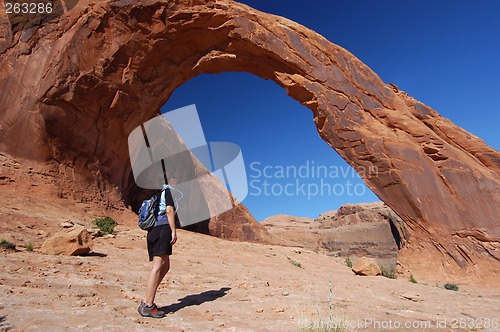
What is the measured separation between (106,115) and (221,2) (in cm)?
643

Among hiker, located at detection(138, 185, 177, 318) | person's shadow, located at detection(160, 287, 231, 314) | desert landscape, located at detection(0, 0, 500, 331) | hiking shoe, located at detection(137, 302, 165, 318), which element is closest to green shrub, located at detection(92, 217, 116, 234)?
desert landscape, located at detection(0, 0, 500, 331)

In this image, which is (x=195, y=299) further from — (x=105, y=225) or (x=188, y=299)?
(x=105, y=225)

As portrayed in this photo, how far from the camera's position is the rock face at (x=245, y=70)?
9.51 m

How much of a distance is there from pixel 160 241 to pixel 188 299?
1.03m

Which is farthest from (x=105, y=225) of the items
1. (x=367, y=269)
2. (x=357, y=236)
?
(x=357, y=236)

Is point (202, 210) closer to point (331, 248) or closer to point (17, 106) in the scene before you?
point (17, 106)

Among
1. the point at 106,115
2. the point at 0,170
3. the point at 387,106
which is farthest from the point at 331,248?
the point at 0,170

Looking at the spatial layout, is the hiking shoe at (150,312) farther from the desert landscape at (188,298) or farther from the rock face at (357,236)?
the rock face at (357,236)

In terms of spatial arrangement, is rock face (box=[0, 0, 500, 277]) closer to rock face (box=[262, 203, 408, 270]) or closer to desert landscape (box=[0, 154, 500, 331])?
desert landscape (box=[0, 154, 500, 331])

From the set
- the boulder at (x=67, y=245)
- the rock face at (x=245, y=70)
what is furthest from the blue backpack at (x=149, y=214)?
the rock face at (x=245, y=70)

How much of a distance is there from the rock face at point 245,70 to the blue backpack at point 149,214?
8.37 meters

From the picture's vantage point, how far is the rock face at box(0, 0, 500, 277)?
31.2 feet

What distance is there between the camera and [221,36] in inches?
505

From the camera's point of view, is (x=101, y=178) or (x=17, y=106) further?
(x=101, y=178)
